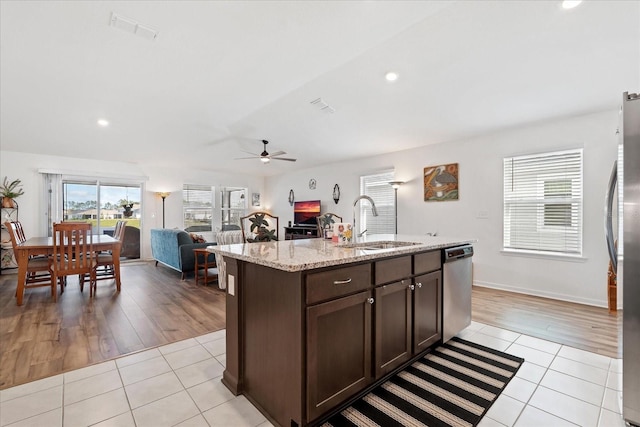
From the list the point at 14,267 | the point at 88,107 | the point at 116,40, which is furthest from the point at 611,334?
the point at 14,267

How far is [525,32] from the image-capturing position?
226 cm

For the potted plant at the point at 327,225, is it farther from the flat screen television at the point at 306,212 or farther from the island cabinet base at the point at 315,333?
the flat screen television at the point at 306,212

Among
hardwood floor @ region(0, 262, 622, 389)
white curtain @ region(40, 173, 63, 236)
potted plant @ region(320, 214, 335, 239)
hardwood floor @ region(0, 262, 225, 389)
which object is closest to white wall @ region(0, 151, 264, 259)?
white curtain @ region(40, 173, 63, 236)

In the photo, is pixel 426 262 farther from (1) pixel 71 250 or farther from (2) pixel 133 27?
(1) pixel 71 250

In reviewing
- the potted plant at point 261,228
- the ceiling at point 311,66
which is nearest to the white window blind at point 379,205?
the ceiling at point 311,66

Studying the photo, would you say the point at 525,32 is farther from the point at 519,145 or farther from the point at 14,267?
the point at 14,267

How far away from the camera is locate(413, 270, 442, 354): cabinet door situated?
7.07 ft

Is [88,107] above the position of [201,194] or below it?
above

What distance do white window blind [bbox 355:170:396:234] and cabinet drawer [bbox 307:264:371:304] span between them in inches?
170

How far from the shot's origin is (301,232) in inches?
304

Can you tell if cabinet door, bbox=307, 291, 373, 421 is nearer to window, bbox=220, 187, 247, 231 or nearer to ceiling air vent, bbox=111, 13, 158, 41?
ceiling air vent, bbox=111, 13, 158, 41

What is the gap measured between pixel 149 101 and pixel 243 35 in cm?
197

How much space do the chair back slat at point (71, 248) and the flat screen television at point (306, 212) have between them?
4.60 metres

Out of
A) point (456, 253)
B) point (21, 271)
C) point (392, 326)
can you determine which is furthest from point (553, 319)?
point (21, 271)
